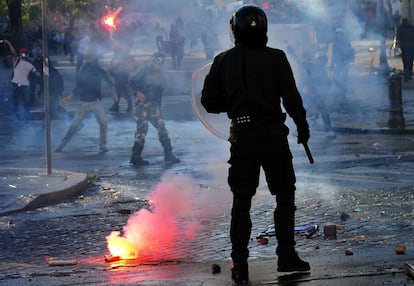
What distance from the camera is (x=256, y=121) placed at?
6062 mm

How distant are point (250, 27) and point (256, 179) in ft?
3.01

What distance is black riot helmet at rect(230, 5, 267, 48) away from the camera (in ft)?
19.8

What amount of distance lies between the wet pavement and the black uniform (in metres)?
0.37

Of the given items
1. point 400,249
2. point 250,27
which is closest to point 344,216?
point 400,249

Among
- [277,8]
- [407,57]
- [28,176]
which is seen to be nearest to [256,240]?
[28,176]

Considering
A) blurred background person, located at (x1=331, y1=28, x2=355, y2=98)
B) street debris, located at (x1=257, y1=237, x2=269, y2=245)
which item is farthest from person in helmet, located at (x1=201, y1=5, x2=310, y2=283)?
blurred background person, located at (x1=331, y1=28, x2=355, y2=98)

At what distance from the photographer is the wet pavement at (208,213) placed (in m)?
6.62

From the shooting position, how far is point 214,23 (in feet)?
68.2

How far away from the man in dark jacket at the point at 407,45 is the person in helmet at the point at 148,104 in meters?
14.1

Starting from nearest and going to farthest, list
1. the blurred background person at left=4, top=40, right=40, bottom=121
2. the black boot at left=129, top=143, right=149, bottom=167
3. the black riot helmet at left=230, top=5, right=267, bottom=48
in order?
the black riot helmet at left=230, top=5, right=267, bottom=48
the black boot at left=129, top=143, right=149, bottom=167
the blurred background person at left=4, top=40, right=40, bottom=121

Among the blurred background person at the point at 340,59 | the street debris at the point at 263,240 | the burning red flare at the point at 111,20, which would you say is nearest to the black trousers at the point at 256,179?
the street debris at the point at 263,240

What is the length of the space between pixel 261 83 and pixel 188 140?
11.4 meters

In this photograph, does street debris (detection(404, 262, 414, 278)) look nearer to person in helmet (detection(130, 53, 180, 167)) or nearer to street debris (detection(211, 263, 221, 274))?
street debris (detection(211, 263, 221, 274))

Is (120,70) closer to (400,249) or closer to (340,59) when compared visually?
(340,59)
